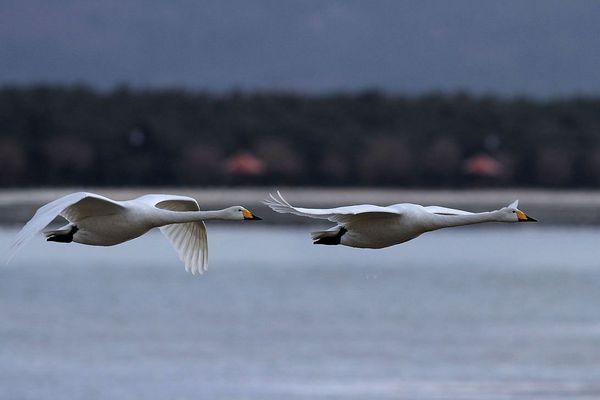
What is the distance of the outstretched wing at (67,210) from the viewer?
738 inches

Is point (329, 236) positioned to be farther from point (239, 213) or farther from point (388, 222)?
point (239, 213)

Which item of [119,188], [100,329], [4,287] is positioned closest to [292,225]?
[119,188]

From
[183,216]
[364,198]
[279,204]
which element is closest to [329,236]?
[279,204]

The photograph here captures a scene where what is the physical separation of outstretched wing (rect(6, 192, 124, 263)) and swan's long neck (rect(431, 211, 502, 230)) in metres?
3.53

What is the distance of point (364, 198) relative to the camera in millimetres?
87750

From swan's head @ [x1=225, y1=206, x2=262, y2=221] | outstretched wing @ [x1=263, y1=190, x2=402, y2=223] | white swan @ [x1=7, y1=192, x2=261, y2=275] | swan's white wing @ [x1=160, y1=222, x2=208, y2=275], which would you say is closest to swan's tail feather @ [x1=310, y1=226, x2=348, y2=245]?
outstretched wing @ [x1=263, y1=190, x2=402, y2=223]

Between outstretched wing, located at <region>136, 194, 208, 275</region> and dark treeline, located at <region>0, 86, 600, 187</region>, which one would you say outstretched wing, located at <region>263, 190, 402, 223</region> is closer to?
outstretched wing, located at <region>136, 194, 208, 275</region>

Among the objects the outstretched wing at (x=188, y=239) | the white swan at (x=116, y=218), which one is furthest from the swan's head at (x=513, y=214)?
the outstretched wing at (x=188, y=239)

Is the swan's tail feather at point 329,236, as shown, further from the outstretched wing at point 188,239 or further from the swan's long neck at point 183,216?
the outstretched wing at point 188,239

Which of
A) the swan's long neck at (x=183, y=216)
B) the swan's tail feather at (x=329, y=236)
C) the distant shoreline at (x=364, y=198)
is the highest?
the distant shoreline at (x=364, y=198)

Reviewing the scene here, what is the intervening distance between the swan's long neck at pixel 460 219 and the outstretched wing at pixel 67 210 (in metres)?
3.53

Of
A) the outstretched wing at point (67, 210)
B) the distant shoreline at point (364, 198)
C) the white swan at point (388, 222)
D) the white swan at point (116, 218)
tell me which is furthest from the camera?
the distant shoreline at point (364, 198)

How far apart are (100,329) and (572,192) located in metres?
49.7

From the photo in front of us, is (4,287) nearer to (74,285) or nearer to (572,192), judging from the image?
(74,285)
